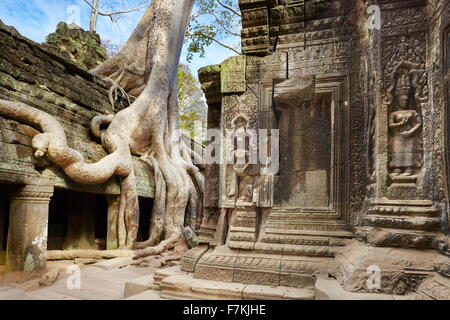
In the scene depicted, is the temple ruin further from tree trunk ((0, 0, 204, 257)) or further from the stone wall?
tree trunk ((0, 0, 204, 257))

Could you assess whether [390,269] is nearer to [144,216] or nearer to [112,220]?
[112,220]

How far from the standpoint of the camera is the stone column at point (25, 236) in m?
4.50

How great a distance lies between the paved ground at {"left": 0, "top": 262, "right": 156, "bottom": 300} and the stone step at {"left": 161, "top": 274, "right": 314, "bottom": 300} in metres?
1.08

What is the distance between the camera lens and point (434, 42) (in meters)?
2.62

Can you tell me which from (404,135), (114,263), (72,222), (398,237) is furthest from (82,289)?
(404,135)

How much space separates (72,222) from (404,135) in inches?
249

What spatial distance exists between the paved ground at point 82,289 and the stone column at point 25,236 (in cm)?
23

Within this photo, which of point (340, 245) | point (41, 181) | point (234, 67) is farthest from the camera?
point (41, 181)

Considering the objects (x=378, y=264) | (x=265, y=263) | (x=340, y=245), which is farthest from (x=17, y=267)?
(x=378, y=264)

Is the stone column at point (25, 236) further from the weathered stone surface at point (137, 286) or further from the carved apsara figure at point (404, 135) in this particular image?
the carved apsara figure at point (404, 135)

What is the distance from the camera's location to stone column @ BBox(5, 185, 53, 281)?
14.8 feet

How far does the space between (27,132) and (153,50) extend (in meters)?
5.44

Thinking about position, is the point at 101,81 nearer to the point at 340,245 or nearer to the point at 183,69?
the point at 340,245
